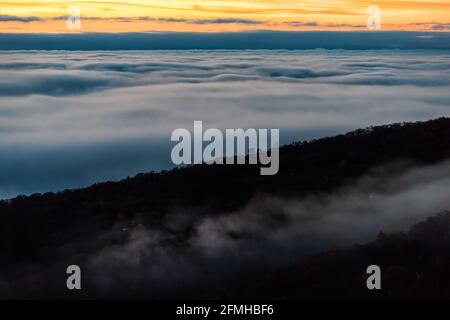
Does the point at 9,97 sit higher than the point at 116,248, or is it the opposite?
the point at 9,97

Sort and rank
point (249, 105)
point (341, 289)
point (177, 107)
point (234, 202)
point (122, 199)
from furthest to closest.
Result: point (249, 105) < point (177, 107) < point (122, 199) < point (234, 202) < point (341, 289)

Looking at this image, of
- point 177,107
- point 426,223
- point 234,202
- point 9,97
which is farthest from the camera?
point 9,97

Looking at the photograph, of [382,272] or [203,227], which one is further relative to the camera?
[203,227]

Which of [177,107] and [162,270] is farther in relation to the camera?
[177,107]

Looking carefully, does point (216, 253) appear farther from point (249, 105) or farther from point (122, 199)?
point (249, 105)

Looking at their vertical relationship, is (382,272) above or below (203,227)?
below

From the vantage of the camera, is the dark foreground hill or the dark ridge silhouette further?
the dark foreground hill

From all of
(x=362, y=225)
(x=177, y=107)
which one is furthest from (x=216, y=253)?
(x=177, y=107)

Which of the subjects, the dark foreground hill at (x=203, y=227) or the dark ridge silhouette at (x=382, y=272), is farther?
the dark foreground hill at (x=203, y=227)
